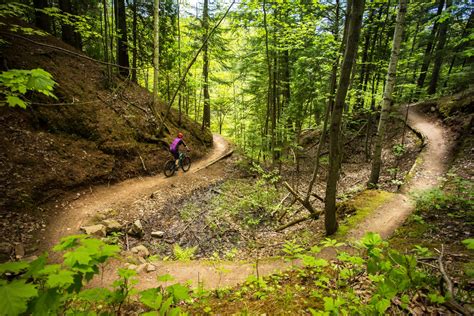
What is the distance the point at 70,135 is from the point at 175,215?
5.82m

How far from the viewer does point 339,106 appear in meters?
5.21

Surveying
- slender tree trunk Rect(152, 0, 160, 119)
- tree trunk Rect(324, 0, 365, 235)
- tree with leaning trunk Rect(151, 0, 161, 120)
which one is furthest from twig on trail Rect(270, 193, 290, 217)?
slender tree trunk Rect(152, 0, 160, 119)

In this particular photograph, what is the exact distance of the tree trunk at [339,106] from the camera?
15.2 feet

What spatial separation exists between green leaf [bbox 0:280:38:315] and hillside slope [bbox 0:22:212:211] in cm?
677

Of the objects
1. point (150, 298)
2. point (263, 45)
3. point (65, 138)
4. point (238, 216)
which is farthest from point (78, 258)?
point (263, 45)

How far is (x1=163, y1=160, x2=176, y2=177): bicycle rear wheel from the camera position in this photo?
41.5ft

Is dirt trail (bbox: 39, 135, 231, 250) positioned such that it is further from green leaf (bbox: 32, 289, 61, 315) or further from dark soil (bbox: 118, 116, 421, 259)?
green leaf (bbox: 32, 289, 61, 315)

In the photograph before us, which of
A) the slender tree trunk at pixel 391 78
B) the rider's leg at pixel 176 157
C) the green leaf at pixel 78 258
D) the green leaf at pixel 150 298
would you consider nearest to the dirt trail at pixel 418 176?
the slender tree trunk at pixel 391 78

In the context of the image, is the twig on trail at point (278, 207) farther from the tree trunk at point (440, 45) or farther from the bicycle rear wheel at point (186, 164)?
the tree trunk at point (440, 45)

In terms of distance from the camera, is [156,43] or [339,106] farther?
[156,43]

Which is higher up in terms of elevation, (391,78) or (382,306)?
(391,78)

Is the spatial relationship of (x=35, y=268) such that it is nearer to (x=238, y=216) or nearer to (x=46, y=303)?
(x=46, y=303)

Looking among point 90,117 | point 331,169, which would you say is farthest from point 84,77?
point 331,169

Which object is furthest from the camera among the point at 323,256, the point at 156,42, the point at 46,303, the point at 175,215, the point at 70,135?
the point at 156,42
